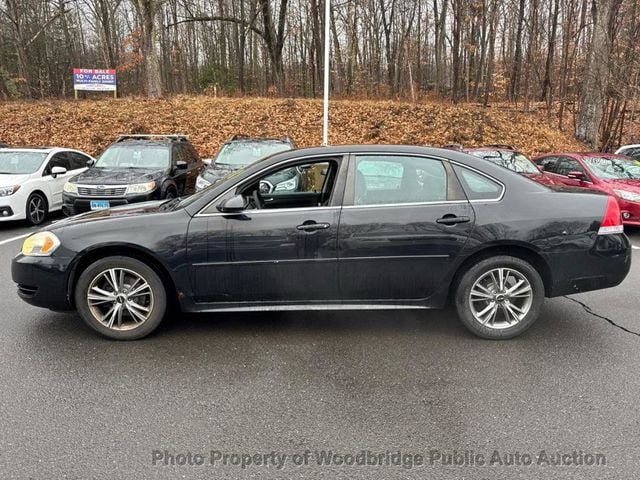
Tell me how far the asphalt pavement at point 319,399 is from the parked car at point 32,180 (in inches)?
203

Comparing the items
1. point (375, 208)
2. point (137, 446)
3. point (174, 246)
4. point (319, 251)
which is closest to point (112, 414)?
point (137, 446)

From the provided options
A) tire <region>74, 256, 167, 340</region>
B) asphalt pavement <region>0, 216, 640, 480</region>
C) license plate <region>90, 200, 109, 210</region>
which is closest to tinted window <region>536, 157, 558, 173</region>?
asphalt pavement <region>0, 216, 640, 480</region>

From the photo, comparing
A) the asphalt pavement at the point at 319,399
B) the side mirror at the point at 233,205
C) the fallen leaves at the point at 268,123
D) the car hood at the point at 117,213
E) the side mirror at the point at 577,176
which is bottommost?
the asphalt pavement at the point at 319,399

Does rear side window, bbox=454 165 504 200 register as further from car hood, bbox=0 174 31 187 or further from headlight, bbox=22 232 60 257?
car hood, bbox=0 174 31 187

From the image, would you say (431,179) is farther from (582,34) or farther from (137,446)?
(582,34)

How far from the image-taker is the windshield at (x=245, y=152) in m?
10.2

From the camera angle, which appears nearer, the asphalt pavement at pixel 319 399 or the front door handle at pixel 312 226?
the asphalt pavement at pixel 319 399

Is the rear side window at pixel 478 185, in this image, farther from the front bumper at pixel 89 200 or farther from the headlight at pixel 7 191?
the headlight at pixel 7 191

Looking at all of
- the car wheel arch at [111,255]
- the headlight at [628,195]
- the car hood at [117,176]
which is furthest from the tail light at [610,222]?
the car hood at [117,176]

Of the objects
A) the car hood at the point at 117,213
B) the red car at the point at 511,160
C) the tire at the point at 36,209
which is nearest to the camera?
the car hood at the point at 117,213

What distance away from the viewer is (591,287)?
4188mm

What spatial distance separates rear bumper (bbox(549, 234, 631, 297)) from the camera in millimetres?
4102

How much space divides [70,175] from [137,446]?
9376 millimetres

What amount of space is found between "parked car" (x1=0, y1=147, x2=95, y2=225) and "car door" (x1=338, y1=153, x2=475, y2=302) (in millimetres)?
7584
